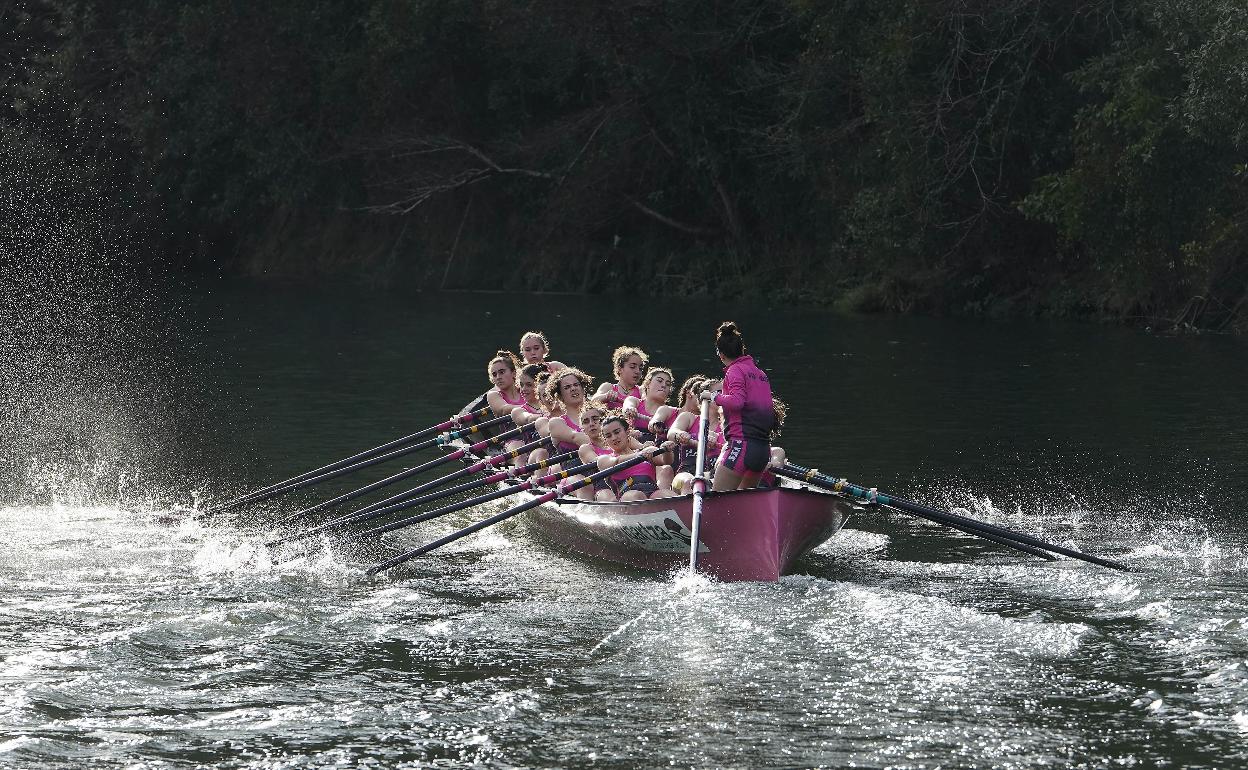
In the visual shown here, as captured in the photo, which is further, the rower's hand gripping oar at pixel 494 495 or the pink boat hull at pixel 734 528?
the rower's hand gripping oar at pixel 494 495

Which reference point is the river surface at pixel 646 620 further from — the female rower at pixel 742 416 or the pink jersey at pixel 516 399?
the pink jersey at pixel 516 399

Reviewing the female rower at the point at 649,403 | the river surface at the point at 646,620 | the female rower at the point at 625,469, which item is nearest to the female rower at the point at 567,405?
the female rower at the point at 649,403

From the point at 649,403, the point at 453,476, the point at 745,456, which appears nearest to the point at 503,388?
the point at 453,476

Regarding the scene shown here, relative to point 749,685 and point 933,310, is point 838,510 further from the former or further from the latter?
point 933,310

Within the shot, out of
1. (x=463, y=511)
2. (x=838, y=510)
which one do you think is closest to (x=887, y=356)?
(x=463, y=511)

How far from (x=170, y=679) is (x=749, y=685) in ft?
10.4

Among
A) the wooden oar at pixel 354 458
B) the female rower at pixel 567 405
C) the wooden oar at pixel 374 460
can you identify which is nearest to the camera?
the female rower at pixel 567 405

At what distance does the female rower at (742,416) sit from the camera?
11969 mm

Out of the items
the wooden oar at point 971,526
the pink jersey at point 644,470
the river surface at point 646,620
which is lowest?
the river surface at point 646,620

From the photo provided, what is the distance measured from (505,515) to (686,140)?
28.3 m

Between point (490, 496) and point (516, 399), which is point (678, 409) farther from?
point (516, 399)

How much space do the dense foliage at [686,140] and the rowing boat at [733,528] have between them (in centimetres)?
1647

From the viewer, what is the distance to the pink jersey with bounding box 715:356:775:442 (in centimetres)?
1198

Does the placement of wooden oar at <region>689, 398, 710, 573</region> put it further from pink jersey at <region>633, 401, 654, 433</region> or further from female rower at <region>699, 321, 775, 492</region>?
pink jersey at <region>633, 401, 654, 433</region>
